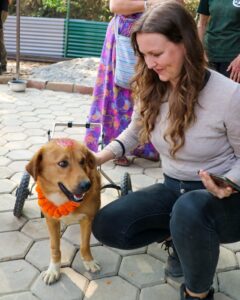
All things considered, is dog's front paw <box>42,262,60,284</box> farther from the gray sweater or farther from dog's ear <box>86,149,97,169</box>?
the gray sweater

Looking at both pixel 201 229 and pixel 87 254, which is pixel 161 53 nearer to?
Result: pixel 201 229

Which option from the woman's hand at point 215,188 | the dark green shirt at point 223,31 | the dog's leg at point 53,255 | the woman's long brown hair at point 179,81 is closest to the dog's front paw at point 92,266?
the dog's leg at point 53,255

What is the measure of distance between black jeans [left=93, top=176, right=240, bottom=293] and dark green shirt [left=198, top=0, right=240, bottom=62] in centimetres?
136

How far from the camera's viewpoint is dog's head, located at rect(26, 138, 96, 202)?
2.19 meters

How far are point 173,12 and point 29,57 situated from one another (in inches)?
342

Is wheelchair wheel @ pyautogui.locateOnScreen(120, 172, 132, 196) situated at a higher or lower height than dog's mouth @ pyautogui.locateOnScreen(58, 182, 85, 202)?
lower

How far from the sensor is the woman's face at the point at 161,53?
1922 mm

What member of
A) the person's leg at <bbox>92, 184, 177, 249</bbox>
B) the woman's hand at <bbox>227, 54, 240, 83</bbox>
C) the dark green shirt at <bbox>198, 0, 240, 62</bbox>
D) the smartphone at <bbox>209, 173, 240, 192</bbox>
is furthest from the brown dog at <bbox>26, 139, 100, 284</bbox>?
the dark green shirt at <bbox>198, 0, 240, 62</bbox>

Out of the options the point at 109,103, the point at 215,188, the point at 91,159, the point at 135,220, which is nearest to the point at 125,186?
the point at 91,159

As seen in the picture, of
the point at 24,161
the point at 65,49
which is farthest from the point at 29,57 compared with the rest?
the point at 24,161

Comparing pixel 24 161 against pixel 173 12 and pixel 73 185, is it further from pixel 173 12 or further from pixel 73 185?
pixel 173 12

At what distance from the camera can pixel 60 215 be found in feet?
7.44

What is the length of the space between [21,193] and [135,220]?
99 cm

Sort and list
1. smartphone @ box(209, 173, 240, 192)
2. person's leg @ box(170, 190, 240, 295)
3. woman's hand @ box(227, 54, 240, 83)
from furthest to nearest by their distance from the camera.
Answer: woman's hand @ box(227, 54, 240, 83)
person's leg @ box(170, 190, 240, 295)
smartphone @ box(209, 173, 240, 192)
